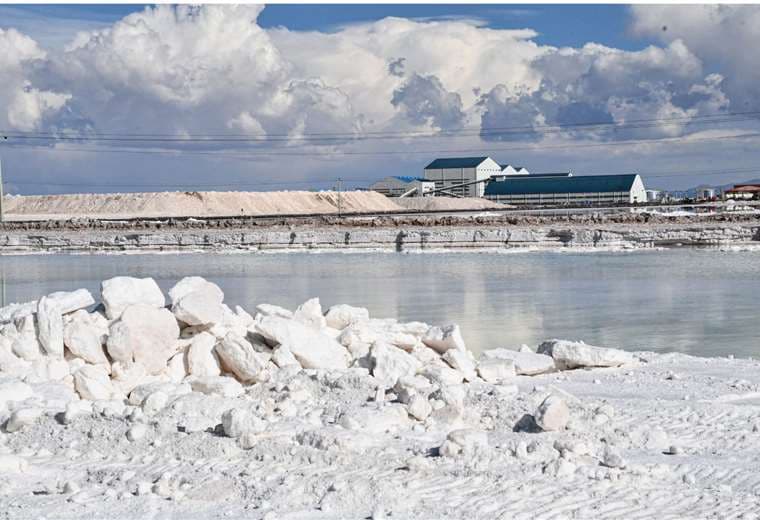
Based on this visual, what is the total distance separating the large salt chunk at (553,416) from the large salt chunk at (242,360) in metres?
2.27

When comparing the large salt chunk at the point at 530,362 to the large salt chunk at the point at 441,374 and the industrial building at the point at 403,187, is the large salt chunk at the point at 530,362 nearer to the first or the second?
the large salt chunk at the point at 441,374

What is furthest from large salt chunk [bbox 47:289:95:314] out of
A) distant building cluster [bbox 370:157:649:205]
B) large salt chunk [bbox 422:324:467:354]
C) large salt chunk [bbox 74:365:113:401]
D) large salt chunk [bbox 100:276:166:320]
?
distant building cluster [bbox 370:157:649:205]

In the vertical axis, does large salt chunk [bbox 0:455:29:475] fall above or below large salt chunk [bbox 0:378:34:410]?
below

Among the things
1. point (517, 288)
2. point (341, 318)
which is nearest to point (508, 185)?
point (517, 288)

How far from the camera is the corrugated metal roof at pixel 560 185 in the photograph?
62.9 meters

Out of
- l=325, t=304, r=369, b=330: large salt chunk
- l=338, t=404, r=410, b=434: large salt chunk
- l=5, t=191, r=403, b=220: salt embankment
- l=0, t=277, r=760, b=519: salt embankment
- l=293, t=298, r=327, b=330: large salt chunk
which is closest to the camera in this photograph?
l=0, t=277, r=760, b=519: salt embankment

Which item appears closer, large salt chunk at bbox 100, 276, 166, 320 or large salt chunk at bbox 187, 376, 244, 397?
large salt chunk at bbox 187, 376, 244, 397

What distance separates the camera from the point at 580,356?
7496mm

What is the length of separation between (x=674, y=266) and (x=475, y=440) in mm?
18031

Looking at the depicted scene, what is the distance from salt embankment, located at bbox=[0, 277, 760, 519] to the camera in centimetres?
416

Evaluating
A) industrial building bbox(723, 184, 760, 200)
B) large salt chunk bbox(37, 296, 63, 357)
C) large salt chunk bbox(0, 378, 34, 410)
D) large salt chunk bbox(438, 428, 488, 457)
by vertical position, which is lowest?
large salt chunk bbox(438, 428, 488, 457)

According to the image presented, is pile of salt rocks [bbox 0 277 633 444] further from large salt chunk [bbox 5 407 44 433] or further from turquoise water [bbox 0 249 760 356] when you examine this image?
turquoise water [bbox 0 249 760 356]

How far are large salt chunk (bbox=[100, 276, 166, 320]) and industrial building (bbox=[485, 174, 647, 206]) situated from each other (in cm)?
5417

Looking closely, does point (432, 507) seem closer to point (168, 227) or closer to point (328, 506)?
point (328, 506)
